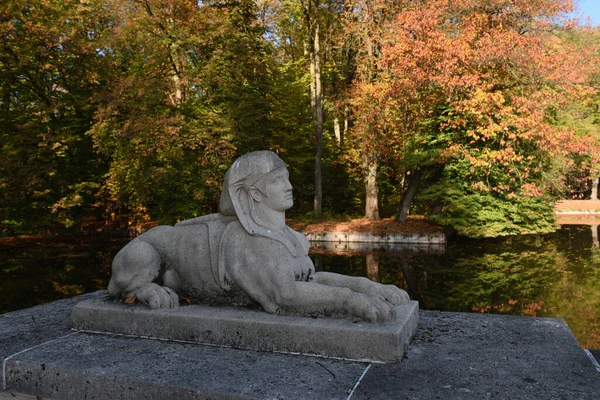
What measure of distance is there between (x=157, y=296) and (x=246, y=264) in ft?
2.37

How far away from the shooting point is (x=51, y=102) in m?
A: 19.0

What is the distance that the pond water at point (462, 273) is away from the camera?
24.2 ft

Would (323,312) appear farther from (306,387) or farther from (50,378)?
(50,378)

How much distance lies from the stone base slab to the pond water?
353cm

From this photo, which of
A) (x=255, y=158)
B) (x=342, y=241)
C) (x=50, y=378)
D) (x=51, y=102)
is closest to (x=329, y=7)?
(x=342, y=241)

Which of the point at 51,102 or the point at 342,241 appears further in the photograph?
the point at 51,102

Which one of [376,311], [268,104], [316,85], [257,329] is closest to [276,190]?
[257,329]

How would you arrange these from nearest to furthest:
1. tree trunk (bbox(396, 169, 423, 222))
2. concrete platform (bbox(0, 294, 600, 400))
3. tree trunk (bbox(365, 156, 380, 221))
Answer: concrete platform (bbox(0, 294, 600, 400))
tree trunk (bbox(396, 169, 423, 222))
tree trunk (bbox(365, 156, 380, 221))

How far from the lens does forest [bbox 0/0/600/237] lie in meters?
14.8

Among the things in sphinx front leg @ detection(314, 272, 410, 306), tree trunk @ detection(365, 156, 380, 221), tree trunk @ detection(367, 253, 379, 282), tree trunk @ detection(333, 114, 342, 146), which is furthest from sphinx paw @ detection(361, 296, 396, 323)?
tree trunk @ detection(333, 114, 342, 146)

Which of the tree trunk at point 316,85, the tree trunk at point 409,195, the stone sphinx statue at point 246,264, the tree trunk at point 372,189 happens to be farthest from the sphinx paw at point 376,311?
the tree trunk at point 316,85

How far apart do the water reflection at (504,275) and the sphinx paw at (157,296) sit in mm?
4353

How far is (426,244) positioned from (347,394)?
1343 centimetres

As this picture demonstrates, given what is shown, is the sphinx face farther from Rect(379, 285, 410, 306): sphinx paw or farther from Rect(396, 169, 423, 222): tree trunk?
Rect(396, 169, 423, 222): tree trunk
